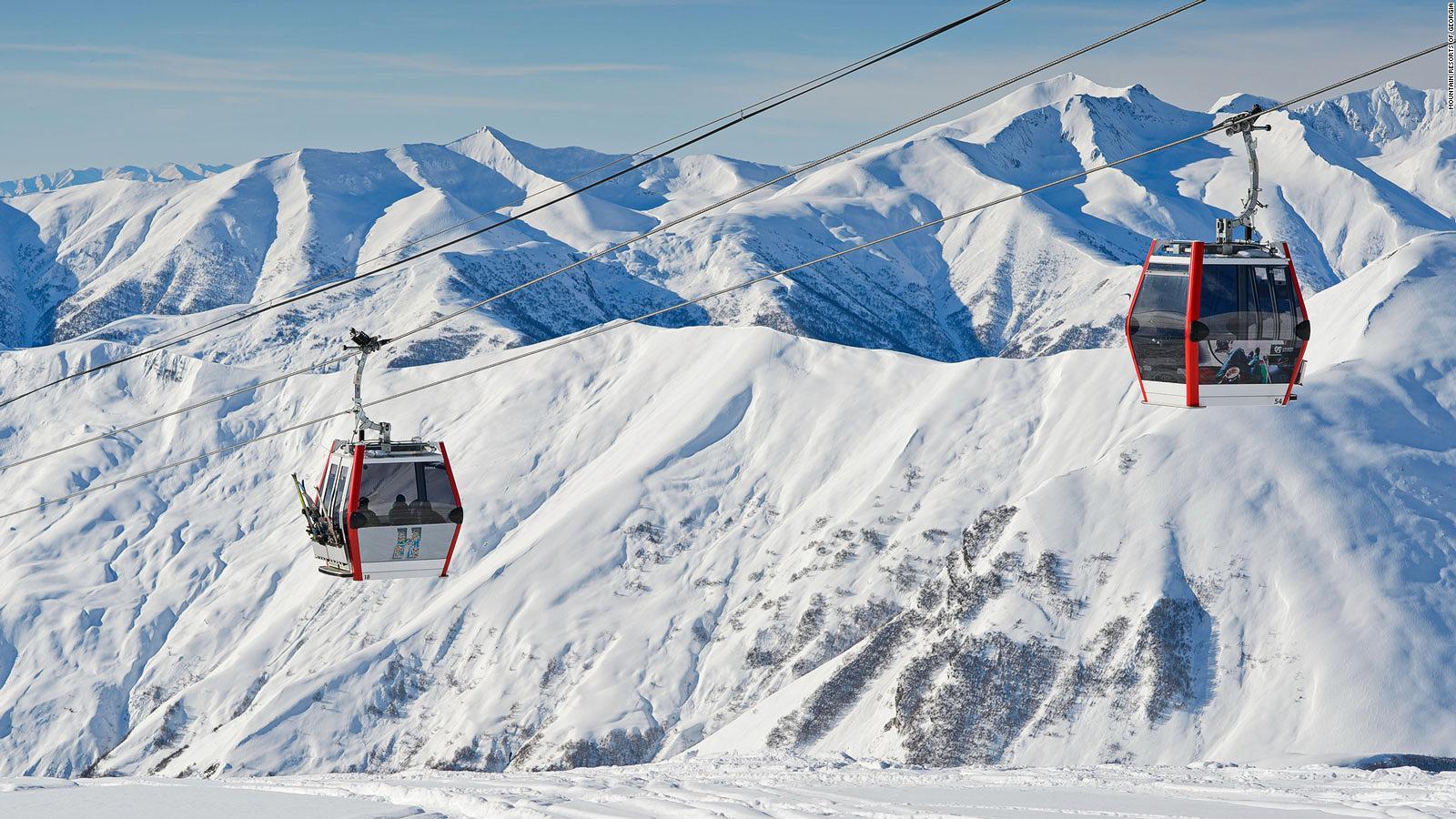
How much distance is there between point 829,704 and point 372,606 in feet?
185

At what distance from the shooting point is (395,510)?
29.2 metres

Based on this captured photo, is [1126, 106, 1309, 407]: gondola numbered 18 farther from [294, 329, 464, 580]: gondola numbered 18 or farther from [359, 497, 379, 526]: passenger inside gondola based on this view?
[359, 497, 379, 526]: passenger inside gondola

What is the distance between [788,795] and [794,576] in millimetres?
101962

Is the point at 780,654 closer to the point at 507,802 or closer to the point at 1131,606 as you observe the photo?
the point at 1131,606

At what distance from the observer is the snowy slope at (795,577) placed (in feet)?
349

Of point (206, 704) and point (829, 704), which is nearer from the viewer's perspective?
point (829, 704)

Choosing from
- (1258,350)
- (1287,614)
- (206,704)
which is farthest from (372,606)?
(1258,350)

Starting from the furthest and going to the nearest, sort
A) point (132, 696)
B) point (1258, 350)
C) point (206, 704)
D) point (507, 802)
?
point (132, 696) < point (206, 704) < point (507, 802) < point (1258, 350)

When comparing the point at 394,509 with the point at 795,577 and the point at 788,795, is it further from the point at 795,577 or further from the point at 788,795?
the point at 795,577

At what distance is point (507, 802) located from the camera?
94.6ft

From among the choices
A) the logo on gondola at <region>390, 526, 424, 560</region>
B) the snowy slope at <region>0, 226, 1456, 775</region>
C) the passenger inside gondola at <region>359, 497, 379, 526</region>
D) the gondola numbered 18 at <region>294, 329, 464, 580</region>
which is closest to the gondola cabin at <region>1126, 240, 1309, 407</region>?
the gondola numbered 18 at <region>294, 329, 464, 580</region>

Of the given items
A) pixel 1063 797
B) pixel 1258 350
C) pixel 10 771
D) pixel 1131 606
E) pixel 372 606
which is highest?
pixel 1258 350

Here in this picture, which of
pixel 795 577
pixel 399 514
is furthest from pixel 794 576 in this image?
pixel 399 514

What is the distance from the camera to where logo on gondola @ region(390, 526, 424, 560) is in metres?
29.2
